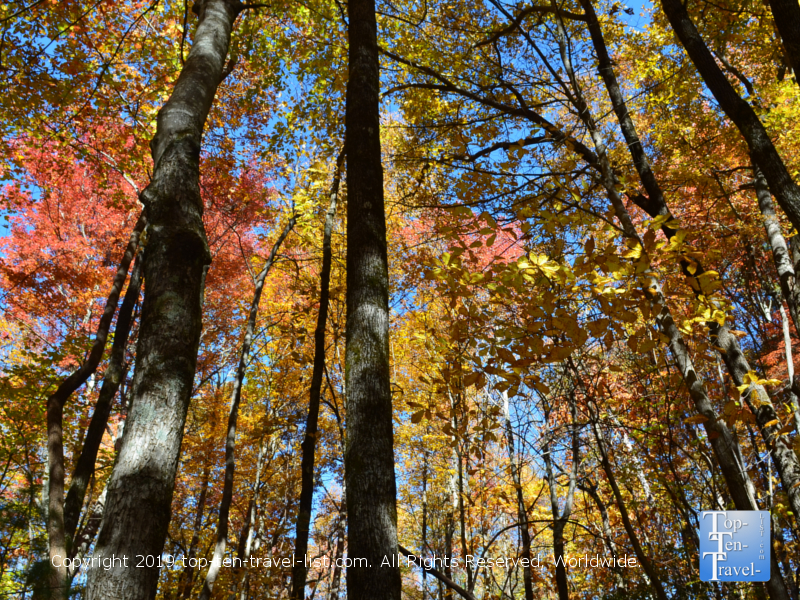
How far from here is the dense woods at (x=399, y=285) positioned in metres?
2.02

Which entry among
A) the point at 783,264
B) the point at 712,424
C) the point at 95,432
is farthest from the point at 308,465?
the point at 783,264

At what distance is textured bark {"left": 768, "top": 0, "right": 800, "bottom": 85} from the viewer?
2.63 m

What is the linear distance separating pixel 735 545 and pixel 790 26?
4456 millimetres

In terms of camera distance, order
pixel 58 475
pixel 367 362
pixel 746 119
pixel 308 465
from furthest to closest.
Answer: pixel 308 465, pixel 58 475, pixel 746 119, pixel 367 362

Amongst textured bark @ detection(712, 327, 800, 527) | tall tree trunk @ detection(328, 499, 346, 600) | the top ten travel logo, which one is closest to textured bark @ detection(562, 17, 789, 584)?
the top ten travel logo

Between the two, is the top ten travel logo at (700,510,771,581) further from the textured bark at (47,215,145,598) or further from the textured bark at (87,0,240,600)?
the textured bark at (47,215,145,598)

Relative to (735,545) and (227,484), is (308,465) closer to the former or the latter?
(227,484)

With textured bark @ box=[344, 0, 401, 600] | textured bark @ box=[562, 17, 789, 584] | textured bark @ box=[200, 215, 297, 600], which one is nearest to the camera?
textured bark @ box=[344, 0, 401, 600]

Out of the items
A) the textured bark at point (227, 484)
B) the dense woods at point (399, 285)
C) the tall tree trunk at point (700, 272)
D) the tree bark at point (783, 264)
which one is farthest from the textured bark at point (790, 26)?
the textured bark at point (227, 484)

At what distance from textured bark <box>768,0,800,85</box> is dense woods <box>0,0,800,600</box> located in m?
0.02

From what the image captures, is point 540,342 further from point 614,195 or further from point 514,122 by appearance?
point 514,122

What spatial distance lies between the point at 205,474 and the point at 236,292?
5878 mm

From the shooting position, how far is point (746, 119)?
10.2 feet

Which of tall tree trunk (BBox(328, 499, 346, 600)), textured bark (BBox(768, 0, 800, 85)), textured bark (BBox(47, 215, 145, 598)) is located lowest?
tall tree trunk (BBox(328, 499, 346, 600))
